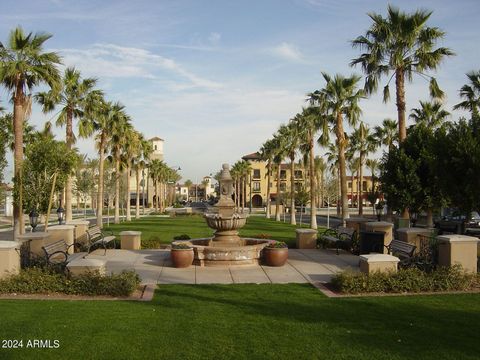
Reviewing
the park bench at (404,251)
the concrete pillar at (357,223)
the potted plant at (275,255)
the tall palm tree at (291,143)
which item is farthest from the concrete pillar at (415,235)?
the tall palm tree at (291,143)

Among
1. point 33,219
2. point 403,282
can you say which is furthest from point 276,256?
point 33,219

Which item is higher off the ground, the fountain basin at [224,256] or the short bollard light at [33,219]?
the short bollard light at [33,219]

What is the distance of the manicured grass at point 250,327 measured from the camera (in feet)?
21.0

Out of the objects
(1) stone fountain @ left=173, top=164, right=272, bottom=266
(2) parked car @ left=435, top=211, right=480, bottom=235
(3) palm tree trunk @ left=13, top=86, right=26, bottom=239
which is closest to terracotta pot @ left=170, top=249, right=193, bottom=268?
(1) stone fountain @ left=173, top=164, right=272, bottom=266

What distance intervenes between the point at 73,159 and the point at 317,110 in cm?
1539

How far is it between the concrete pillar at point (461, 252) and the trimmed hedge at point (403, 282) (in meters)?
0.74

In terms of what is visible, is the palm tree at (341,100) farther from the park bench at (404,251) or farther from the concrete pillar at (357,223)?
the park bench at (404,251)

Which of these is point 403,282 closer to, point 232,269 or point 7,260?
point 232,269

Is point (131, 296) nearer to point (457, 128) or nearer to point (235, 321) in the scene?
point (235, 321)

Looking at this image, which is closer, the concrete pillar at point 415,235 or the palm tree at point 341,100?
the concrete pillar at point 415,235

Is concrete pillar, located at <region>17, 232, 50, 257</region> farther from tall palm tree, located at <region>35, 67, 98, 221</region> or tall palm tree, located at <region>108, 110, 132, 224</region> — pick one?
tall palm tree, located at <region>108, 110, 132, 224</region>

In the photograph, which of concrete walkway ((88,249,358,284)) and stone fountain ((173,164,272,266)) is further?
stone fountain ((173,164,272,266))

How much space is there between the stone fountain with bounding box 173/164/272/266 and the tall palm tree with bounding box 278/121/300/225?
25.0 metres

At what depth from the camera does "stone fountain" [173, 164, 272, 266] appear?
46.6 ft
